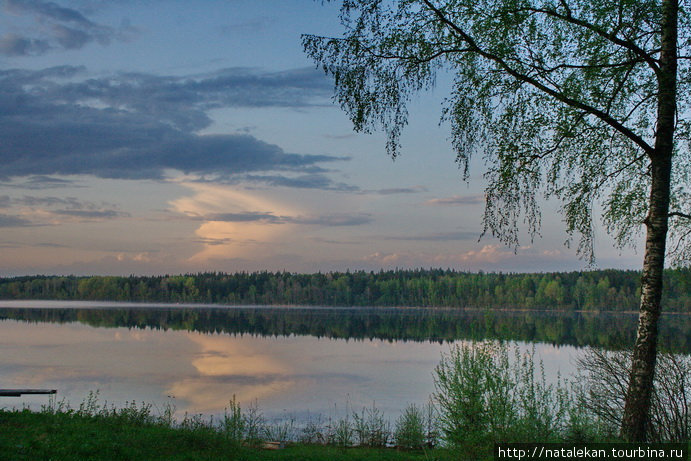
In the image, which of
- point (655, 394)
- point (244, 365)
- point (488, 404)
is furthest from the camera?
point (244, 365)

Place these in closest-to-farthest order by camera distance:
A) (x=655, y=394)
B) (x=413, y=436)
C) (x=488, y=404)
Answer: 1. (x=655, y=394)
2. (x=488, y=404)
3. (x=413, y=436)

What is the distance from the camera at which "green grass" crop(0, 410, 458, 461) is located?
12.6 meters

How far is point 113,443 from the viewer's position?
1362 cm

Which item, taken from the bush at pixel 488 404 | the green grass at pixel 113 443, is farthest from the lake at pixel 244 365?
the green grass at pixel 113 443

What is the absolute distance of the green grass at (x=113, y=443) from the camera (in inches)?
495

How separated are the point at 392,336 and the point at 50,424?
223ft

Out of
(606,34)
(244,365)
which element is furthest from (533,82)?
(244,365)

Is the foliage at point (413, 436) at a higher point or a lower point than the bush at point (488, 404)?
lower

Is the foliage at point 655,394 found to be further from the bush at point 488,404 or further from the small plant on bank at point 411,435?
the small plant on bank at point 411,435

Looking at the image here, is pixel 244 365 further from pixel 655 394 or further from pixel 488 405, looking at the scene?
pixel 655 394

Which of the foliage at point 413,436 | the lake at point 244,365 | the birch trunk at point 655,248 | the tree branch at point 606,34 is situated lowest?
the lake at point 244,365

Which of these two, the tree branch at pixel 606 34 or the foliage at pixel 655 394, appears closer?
the tree branch at pixel 606 34

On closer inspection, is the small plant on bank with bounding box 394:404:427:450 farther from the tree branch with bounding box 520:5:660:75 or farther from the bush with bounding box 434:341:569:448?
the tree branch with bounding box 520:5:660:75

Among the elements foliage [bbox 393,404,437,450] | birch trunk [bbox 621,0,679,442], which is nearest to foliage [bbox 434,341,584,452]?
birch trunk [bbox 621,0,679,442]
